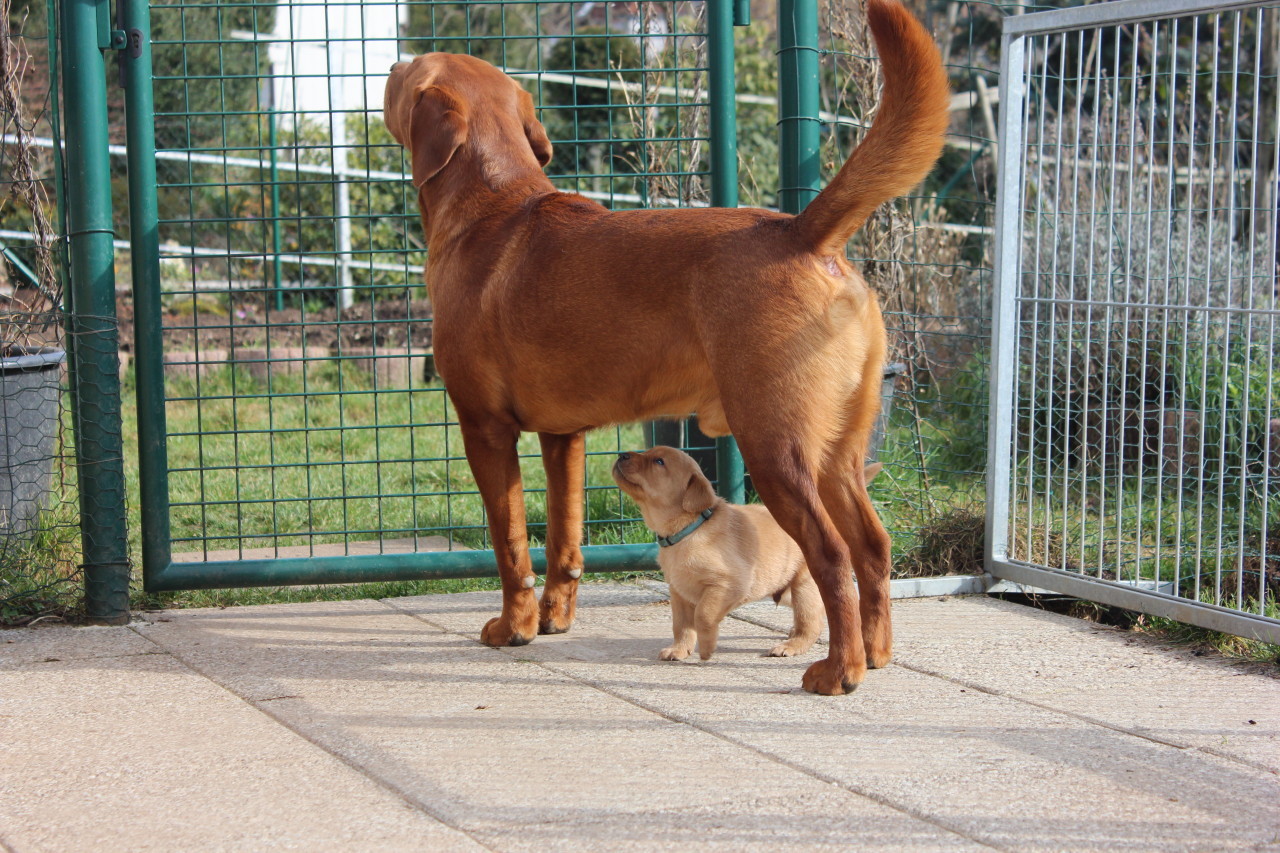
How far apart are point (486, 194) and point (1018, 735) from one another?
92.8 inches

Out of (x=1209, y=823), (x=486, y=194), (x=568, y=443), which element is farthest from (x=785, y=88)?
(x=1209, y=823)

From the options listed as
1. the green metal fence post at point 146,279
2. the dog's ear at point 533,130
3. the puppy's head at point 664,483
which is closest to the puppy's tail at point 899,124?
the puppy's head at point 664,483

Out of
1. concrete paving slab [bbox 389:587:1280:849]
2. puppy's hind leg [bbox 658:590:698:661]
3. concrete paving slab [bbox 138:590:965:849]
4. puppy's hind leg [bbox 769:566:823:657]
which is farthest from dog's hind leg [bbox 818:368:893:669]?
concrete paving slab [bbox 138:590:965:849]

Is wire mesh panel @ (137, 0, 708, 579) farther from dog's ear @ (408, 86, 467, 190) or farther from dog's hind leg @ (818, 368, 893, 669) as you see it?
dog's hind leg @ (818, 368, 893, 669)

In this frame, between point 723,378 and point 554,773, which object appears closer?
point 554,773

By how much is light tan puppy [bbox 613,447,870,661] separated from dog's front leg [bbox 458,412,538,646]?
394mm

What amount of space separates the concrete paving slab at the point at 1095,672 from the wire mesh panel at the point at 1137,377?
20 cm

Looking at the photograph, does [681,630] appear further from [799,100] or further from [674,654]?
[799,100]

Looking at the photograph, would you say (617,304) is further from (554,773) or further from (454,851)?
(454,851)

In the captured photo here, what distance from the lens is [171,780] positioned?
2746 millimetres

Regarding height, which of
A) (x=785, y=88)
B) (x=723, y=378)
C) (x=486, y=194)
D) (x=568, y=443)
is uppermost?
(x=785, y=88)

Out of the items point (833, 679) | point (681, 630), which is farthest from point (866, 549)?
point (681, 630)

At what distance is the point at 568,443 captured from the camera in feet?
13.6

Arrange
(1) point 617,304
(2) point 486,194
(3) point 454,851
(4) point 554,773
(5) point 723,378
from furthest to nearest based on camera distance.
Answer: (2) point 486,194 → (1) point 617,304 → (5) point 723,378 → (4) point 554,773 → (3) point 454,851
